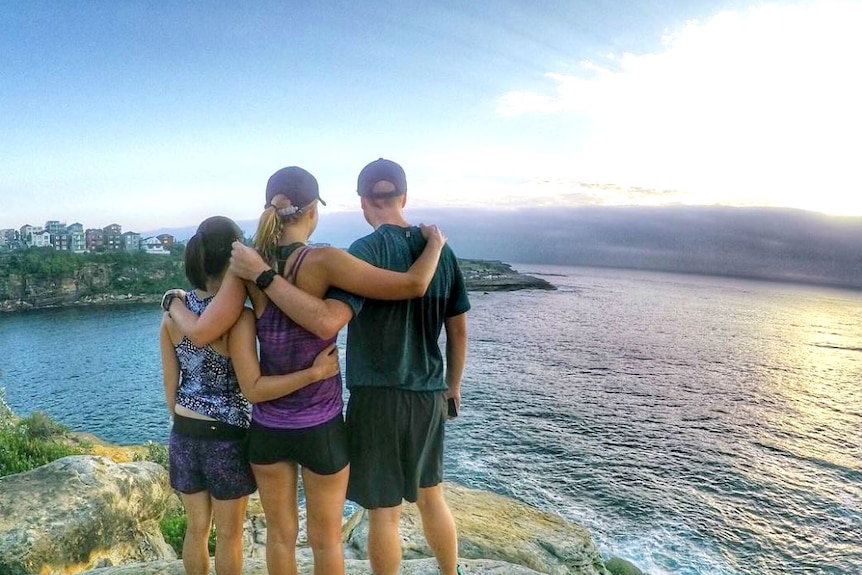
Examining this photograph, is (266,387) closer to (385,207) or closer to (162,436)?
(385,207)

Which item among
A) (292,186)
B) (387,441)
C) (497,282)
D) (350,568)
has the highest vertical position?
(292,186)

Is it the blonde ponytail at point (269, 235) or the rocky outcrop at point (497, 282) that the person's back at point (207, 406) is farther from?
the rocky outcrop at point (497, 282)

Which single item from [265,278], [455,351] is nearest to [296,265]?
[265,278]

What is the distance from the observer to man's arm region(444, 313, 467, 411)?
383cm

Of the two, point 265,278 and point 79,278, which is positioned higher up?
point 265,278

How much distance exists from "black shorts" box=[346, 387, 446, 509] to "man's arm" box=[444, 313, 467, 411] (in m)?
0.40

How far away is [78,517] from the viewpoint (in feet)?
18.3

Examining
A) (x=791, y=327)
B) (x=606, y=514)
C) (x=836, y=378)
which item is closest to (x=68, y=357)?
(x=606, y=514)

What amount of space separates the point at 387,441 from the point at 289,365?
840 mm

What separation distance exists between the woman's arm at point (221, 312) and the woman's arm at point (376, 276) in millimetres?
540

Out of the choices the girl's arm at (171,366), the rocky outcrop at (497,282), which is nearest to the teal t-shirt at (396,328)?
the girl's arm at (171,366)

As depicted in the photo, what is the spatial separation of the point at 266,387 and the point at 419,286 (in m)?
1.07

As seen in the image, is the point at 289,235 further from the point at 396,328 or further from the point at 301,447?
the point at 301,447

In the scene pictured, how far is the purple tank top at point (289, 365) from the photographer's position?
123 inches
